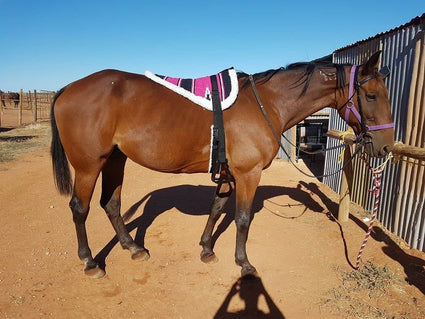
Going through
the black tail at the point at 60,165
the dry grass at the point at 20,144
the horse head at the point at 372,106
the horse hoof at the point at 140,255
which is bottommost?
the horse hoof at the point at 140,255

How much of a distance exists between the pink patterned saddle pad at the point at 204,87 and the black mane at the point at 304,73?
0.20 meters

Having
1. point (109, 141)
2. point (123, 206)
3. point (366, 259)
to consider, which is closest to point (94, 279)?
point (109, 141)

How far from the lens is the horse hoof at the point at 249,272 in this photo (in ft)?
10.5

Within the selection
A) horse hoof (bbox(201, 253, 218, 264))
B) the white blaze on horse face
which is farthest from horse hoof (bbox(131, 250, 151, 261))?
the white blaze on horse face

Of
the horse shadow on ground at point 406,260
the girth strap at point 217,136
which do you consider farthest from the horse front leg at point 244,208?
the horse shadow on ground at point 406,260

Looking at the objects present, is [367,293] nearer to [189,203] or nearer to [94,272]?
[94,272]

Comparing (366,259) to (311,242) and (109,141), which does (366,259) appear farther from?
(109,141)

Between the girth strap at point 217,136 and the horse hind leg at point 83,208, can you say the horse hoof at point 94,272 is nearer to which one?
the horse hind leg at point 83,208

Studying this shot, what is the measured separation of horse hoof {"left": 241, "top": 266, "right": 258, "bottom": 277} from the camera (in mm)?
3207

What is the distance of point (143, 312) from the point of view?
8.77 ft

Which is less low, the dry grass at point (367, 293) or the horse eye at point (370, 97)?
the horse eye at point (370, 97)

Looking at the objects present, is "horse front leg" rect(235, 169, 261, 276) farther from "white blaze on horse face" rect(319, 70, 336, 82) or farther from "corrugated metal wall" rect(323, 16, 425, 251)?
"corrugated metal wall" rect(323, 16, 425, 251)

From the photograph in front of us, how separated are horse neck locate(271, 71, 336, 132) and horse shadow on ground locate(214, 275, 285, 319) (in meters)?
1.76

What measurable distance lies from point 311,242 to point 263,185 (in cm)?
283
